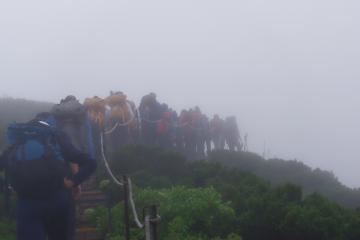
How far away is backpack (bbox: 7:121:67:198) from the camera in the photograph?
19.3 feet

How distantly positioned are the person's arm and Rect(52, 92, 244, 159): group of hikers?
5.09 meters

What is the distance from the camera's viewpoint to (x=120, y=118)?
655 inches

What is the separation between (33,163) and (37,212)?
0.39 meters

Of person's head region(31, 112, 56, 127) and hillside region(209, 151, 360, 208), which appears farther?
hillside region(209, 151, 360, 208)

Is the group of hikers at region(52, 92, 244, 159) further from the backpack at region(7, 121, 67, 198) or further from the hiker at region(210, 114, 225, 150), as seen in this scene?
the backpack at region(7, 121, 67, 198)

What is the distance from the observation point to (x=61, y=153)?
6062mm

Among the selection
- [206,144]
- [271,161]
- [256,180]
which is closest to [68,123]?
[256,180]

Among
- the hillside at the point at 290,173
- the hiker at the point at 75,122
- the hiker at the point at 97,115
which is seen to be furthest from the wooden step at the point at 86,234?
the hillside at the point at 290,173

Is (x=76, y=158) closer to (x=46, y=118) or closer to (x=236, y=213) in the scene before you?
(x=46, y=118)

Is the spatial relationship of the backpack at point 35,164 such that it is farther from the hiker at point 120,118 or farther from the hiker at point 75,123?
the hiker at point 120,118

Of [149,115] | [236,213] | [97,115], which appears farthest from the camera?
[149,115]

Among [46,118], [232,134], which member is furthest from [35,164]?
[232,134]

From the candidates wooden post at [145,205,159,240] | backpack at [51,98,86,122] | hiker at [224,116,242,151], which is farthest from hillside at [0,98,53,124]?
wooden post at [145,205,159,240]

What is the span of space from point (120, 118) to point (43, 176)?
423 inches
